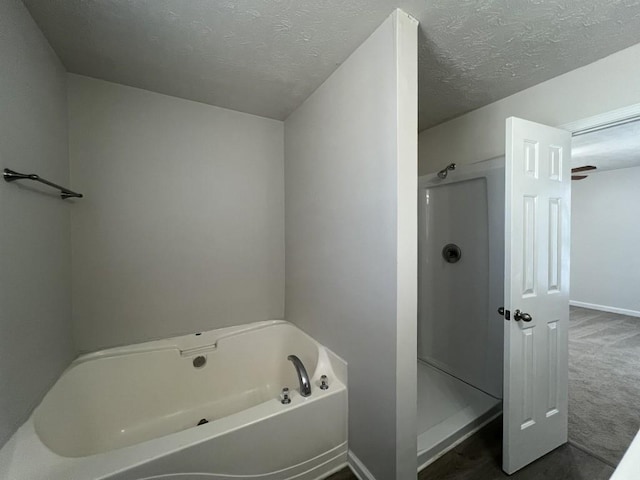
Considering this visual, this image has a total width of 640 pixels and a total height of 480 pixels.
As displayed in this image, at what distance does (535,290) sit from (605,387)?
1.69 meters

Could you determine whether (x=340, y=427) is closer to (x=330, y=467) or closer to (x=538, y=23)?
(x=330, y=467)

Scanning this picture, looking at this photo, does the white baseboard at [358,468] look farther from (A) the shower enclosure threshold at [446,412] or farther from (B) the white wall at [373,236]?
(A) the shower enclosure threshold at [446,412]

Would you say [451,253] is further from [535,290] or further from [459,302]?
[535,290]

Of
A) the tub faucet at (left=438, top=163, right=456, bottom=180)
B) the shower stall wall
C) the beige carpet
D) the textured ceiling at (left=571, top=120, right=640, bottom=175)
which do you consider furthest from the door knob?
the textured ceiling at (left=571, top=120, right=640, bottom=175)

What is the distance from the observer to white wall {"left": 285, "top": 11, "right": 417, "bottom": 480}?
111 centimetres

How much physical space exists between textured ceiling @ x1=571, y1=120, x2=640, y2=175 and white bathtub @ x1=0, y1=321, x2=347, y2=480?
2.96 metres

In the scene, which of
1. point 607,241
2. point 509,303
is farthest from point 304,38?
point 607,241

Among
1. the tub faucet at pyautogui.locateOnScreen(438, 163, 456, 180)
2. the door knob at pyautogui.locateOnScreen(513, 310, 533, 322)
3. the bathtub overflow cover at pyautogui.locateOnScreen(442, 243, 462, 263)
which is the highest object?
the tub faucet at pyautogui.locateOnScreen(438, 163, 456, 180)

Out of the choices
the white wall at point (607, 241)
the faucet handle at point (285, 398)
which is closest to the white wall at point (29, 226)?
the faucet handle at point (285, 398)

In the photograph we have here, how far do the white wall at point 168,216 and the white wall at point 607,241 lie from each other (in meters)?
5.51

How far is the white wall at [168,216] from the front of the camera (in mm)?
1649

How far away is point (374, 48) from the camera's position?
1.23 meters

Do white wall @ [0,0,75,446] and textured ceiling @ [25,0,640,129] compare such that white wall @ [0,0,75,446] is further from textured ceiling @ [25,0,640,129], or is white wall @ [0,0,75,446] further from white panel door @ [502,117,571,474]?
white panel door @ [502,117,571,474]

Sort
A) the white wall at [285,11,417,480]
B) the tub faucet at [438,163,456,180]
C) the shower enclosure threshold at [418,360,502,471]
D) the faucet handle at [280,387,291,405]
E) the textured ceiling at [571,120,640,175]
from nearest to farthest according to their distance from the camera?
the white wall at [285,11,417,480] → the faucet handle at [280,387,291,405] → the shower enclosure threshold at [418,360,502,471] → the tub faucet at [438,163,456,180] → the textured ceiling at [571,120,640,175]
